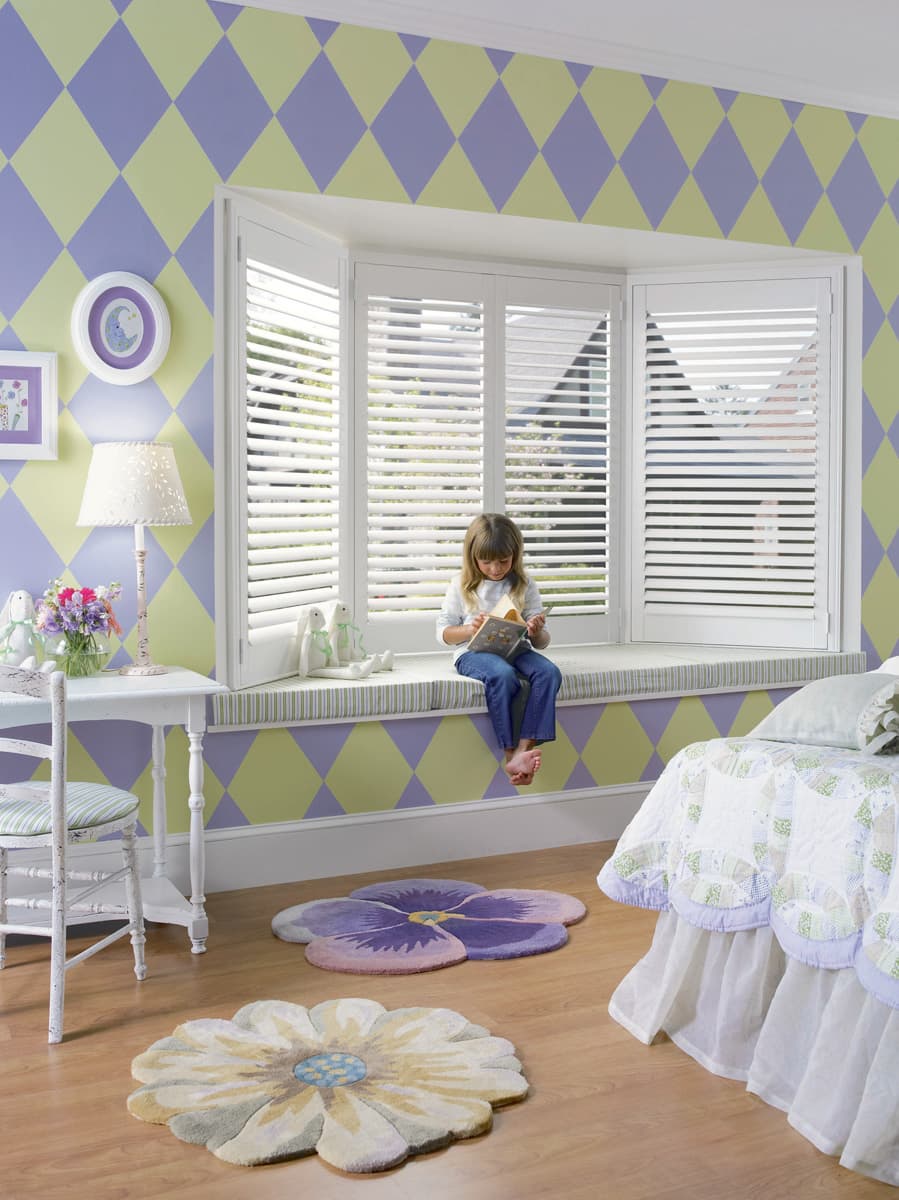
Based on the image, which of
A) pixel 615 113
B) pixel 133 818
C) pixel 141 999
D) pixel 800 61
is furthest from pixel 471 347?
pixel 141 999

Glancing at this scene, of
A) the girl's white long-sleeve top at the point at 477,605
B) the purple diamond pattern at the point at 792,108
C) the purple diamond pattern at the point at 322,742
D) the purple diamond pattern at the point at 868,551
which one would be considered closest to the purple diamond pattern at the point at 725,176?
the purple diamond pattern at the point at 792,108

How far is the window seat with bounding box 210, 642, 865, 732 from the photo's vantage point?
144 inches

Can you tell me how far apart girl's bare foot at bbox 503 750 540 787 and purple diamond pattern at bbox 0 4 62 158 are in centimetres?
231

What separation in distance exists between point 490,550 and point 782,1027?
209 cm

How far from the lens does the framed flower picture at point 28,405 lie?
3.29m

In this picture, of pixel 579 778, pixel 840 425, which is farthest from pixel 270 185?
pixel 840 425

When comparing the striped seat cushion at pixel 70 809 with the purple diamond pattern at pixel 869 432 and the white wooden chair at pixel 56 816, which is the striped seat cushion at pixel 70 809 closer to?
the white wooden chair at pixel 56 816

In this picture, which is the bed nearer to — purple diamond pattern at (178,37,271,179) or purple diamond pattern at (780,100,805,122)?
purple diamond pattern at (178,37,271,179)

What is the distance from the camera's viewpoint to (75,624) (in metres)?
3.21

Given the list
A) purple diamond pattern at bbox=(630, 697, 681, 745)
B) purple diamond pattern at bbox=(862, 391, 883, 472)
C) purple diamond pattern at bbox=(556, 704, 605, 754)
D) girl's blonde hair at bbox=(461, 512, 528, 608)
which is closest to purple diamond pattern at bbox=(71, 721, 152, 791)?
girl's blonde hair at bbox=(461, 512, 528, 608)

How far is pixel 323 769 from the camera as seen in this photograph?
376 cm

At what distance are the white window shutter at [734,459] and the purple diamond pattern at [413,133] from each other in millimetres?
1209

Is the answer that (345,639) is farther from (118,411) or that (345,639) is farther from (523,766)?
(118,411)

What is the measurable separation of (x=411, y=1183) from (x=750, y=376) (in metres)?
3.41
